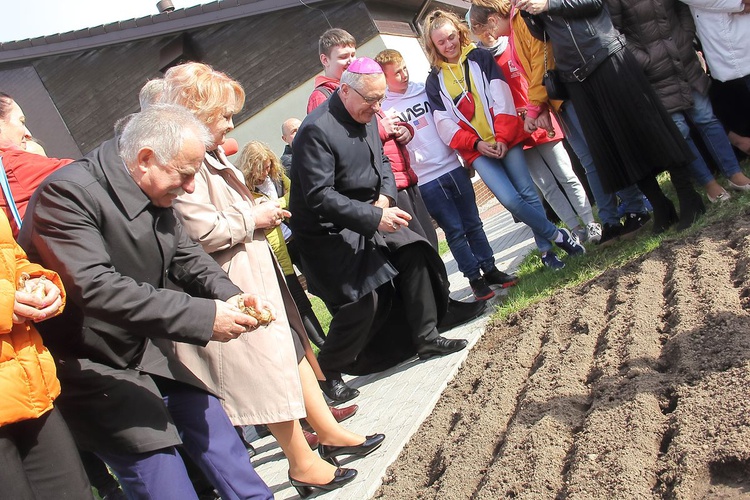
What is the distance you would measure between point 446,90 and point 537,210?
1.19 meters

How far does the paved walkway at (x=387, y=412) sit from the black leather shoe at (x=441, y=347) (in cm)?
5

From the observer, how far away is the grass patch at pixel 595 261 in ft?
18.1

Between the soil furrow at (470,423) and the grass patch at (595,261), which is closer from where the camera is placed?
the soil furrow at (470,423)

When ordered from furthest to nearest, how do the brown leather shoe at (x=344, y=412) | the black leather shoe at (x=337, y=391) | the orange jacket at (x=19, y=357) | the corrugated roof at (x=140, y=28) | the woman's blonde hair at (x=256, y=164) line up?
the corrugated roof at (x=140, y=28)
the woman's blonde hair at (x=256, y=164)
the black leather shoe at (x=337, y=391)
the brown leather shoe at (x=344, y=412)
the orange jacket at (x=19, y=357)

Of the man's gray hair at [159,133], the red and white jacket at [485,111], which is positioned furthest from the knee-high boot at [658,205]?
the man's gray hair at [159,133]

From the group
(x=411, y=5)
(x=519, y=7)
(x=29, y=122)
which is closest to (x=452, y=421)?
(x=519, y=7)

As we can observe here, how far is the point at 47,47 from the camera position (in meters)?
16.6

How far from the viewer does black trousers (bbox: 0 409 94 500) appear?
8.41 feet

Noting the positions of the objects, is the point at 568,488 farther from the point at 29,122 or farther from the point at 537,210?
the point at 29,122

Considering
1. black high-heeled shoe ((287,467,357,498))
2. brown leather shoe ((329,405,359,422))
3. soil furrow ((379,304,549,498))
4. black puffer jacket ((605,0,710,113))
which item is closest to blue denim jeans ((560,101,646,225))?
black puffer jacket ((605,0,710,113))

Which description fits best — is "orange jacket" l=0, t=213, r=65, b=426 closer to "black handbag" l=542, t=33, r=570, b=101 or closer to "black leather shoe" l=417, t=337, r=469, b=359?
"black leather shoe" l=417, t=337, r=469, b=359

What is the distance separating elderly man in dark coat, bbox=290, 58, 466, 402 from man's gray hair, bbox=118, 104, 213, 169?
1778mm

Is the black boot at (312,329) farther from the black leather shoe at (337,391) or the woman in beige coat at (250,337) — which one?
the woman in beige coat at (250,337)

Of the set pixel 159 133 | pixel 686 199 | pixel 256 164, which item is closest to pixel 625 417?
pixel 159 133
